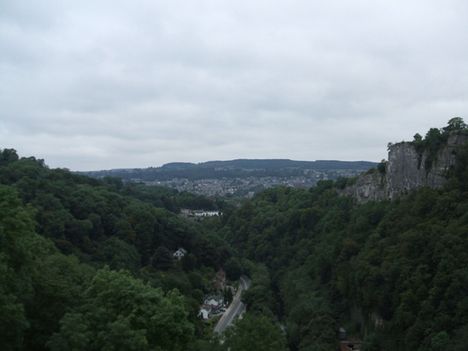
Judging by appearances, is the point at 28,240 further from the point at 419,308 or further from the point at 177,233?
the point at 177,233

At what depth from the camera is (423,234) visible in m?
41.2

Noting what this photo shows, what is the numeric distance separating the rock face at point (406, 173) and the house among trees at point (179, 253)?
862 inches

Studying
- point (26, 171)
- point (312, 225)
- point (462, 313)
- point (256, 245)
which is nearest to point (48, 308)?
point (462, 313)

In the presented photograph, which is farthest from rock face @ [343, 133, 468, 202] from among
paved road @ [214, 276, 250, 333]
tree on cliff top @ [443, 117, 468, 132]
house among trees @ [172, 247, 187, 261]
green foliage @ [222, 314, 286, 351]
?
green foliage @ [222, 314, 286, 351]

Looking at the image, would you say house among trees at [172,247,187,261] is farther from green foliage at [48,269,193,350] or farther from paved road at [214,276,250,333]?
green foliage at [48,269,193,350]

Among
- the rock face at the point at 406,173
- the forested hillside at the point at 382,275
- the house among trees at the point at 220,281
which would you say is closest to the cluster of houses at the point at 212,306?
the forested hillside at the point at 382,275

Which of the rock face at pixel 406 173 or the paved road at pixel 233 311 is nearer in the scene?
the paved road at pixel 233 311

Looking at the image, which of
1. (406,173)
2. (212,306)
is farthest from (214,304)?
(406,173)

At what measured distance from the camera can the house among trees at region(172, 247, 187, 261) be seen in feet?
211

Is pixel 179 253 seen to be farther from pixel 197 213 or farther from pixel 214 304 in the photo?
pixel 197 213

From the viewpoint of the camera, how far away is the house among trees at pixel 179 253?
64.2 m

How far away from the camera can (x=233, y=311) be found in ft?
182

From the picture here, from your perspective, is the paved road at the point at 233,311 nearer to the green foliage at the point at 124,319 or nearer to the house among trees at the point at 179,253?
the house among trees at the point at 179,253

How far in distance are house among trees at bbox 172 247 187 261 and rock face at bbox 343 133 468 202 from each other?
71.9 feet
